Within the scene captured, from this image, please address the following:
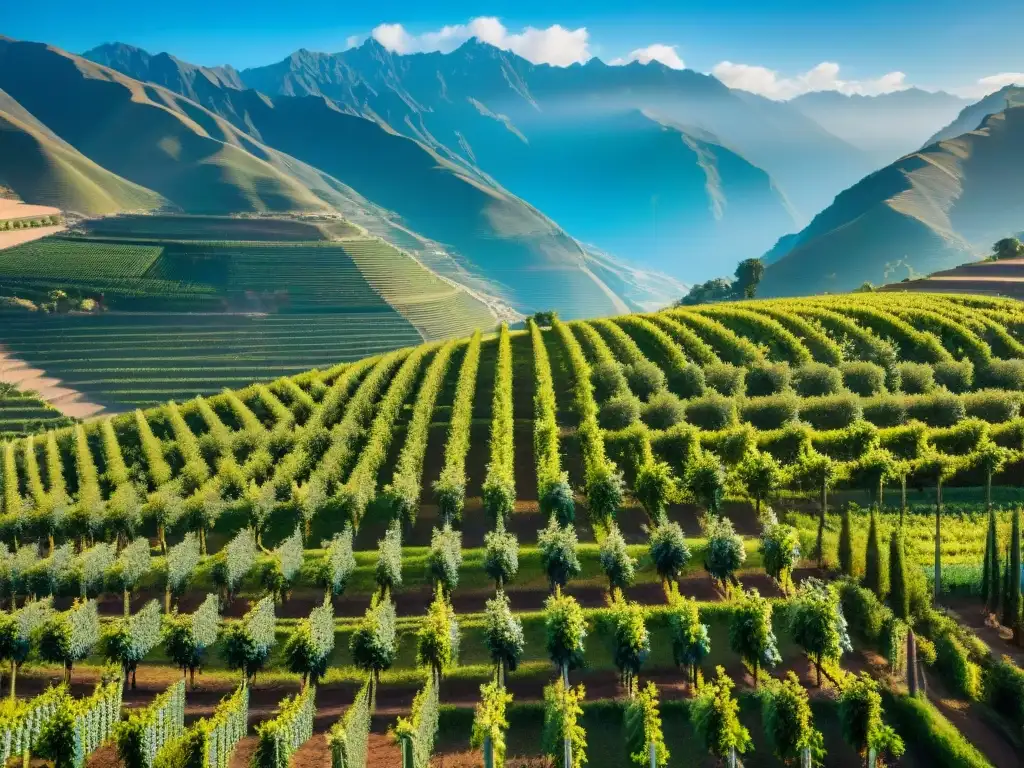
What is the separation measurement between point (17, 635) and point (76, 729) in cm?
994

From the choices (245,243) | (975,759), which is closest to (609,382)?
(975,759)

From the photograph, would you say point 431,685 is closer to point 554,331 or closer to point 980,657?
point 980,657

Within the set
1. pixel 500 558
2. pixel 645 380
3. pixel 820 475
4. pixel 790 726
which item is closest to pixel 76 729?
pixel 500 558

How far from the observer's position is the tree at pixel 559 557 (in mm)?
36250

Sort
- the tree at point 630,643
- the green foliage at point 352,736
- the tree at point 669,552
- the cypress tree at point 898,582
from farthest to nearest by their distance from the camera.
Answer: the tree at point 669,552, the cypress tree at point 898,582, the tree at point 630,643, the green foliage at point 352,736

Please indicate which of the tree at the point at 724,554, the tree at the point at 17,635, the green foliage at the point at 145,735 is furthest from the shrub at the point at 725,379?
the tree at the point at 17,635

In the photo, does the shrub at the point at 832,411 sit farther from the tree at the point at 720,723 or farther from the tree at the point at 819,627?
the tree at the point at 720,723

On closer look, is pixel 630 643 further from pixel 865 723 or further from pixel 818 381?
pixel 818 381

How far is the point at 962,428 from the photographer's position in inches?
1938

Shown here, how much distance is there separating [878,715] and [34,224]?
23012cm

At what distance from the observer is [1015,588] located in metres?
33.9

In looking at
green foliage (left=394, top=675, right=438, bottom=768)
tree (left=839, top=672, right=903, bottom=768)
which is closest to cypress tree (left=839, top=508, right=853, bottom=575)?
tree (left=839, top=672, right=903, bottom=768)

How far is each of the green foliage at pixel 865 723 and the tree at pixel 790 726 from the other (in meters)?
1.22

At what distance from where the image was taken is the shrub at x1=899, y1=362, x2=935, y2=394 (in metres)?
60.9
